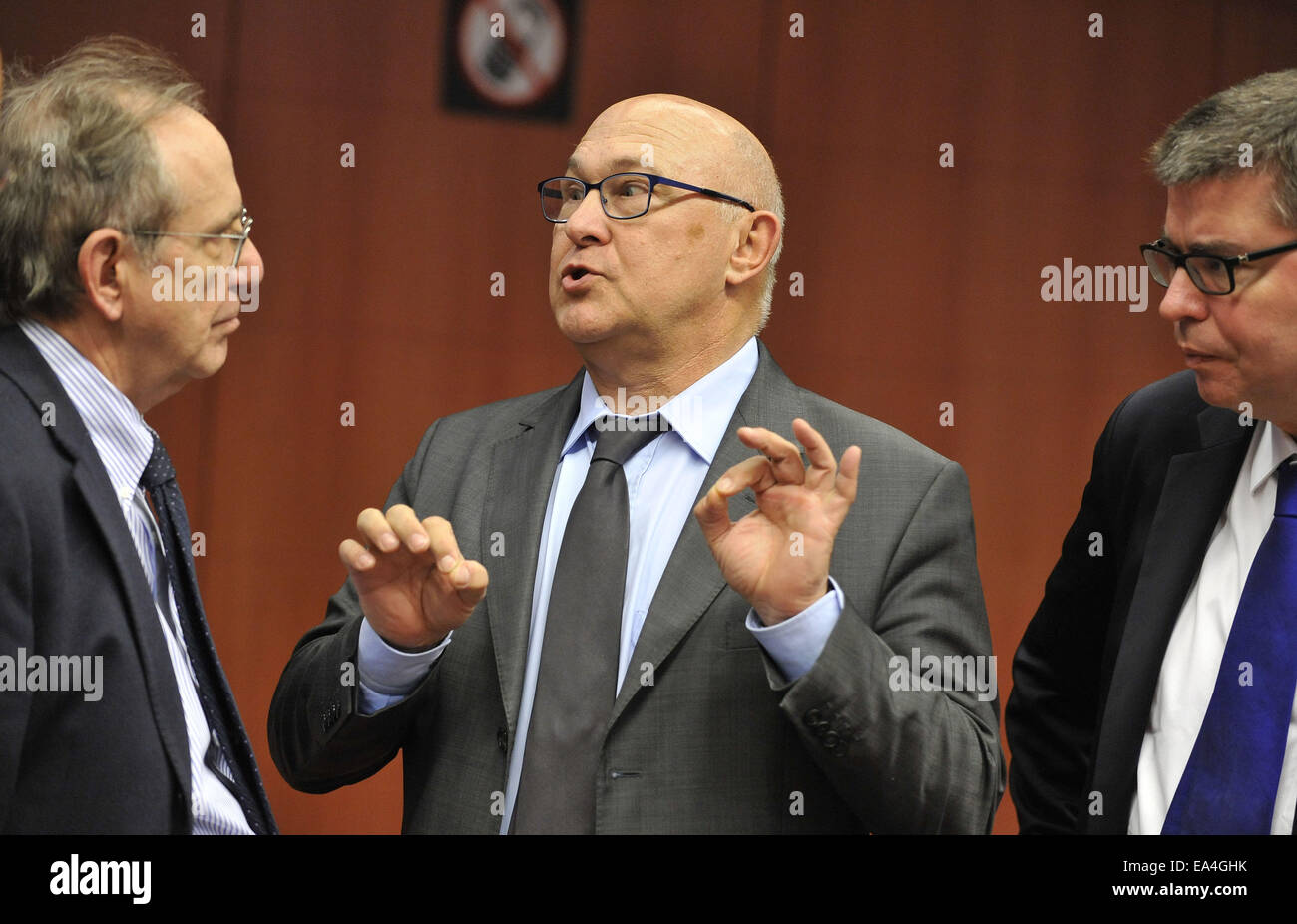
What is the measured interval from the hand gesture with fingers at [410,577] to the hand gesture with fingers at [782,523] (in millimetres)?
293

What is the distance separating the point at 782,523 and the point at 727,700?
253 millimetres

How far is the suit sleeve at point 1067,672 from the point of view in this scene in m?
1.93

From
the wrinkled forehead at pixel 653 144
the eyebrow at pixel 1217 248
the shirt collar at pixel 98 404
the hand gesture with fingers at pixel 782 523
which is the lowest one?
the hand gesture with fingers at pixel 782 523

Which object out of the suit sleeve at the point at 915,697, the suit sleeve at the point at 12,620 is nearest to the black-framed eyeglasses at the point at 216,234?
the suit sleeve at the point at 12,620

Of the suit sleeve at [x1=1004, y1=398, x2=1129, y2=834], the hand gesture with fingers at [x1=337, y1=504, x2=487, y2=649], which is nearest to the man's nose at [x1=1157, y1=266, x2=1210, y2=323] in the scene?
the suit sleeve at [x1=1004, y1=398, x2=1129, y2=834]

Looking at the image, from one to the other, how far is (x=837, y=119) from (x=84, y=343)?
2426 millimetres

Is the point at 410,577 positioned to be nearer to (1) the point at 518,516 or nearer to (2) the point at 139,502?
(1) the point at 518,516

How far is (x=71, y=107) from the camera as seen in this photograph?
1.48 meters

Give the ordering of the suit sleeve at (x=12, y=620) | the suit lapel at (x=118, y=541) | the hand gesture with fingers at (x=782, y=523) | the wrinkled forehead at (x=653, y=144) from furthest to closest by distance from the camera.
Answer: the wrinkled forehead at (x=653, y=144) → the hand gesture with fingers at (x=782, y=523) → the suit lapel at (x=118, y=541) → the suit sleeve at (x=12, y=620)

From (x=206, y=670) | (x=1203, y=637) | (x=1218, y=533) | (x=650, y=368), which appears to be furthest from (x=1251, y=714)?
(x=206, y=670)

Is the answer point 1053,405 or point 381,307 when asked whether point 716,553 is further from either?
point 1053,405

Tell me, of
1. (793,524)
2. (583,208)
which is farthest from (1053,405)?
(793,524)

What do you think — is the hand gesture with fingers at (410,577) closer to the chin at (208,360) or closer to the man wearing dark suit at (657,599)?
the man wearing dark suit at (657,599)

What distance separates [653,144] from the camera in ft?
6.26
